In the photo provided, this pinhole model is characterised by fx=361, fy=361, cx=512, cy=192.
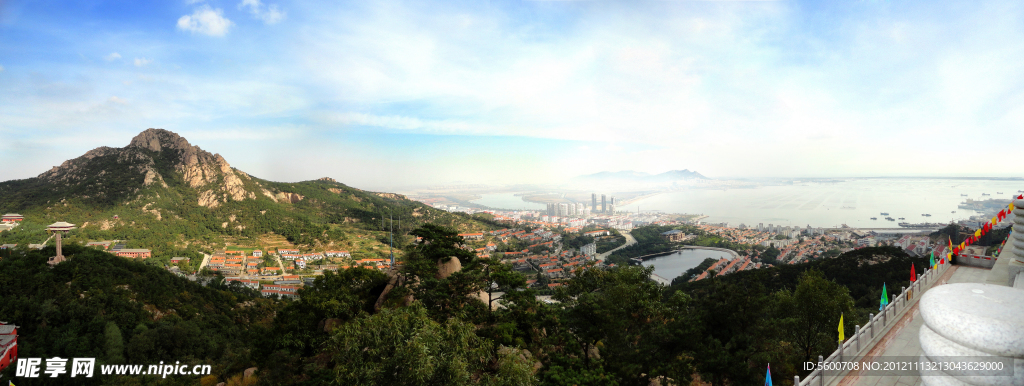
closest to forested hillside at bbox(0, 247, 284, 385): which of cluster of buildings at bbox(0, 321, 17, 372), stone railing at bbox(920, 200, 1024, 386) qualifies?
cluster of buildings at bbox(0, 321, 17, 372)

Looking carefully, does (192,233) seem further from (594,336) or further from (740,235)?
(740,235)

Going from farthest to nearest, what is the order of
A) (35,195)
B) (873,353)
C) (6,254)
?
1. (35,195)
2. (6,254)
3. (873,353)

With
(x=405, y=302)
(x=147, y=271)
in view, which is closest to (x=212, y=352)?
(x=147, y=271)

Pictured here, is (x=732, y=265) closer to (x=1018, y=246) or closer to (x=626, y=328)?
(x=626, y=328)

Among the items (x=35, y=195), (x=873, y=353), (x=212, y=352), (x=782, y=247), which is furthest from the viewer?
(x=35, y=195)

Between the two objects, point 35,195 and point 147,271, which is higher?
point 35,195

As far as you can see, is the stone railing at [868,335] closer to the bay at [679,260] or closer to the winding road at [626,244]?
the bay at [679,260]
